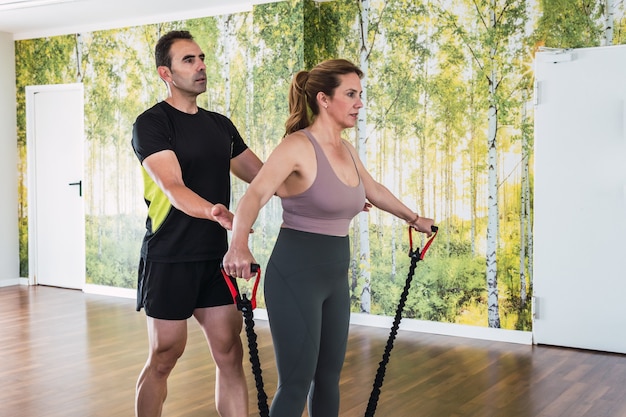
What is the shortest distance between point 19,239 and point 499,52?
5.31 m

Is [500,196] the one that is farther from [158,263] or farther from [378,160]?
[158,263]

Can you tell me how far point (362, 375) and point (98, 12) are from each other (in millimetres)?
4180

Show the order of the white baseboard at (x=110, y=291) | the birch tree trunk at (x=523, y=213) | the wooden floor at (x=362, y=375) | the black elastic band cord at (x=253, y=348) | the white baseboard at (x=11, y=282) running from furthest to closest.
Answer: the white baseboard at (x=11, y=282) < the white baseboard at (x=110, y=291) < the birch tree trunk at (x=523, y=213) < the wooden floor at (x=362, y=375) < the black elastic band cord at (x=253, y=348)

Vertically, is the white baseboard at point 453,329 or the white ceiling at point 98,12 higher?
the white ceiling at point 98,12

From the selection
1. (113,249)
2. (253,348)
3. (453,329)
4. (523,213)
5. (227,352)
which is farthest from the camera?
(113,249)

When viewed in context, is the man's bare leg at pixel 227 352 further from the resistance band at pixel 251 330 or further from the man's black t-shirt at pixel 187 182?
the resistance band at pixel 251 330

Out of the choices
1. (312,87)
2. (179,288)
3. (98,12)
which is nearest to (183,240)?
(179,288)

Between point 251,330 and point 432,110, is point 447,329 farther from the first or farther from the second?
point 251,330

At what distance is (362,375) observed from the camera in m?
4.49

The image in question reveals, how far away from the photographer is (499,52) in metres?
5.41

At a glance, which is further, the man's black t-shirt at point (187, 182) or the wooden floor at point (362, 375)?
the wooden floor at point (362, 375)

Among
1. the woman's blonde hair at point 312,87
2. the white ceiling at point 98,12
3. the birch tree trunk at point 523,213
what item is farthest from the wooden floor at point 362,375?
the white ceiling at point 98,12

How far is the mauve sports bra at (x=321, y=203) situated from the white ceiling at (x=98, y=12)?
4.11 m

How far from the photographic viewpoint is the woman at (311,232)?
232 centimetres
